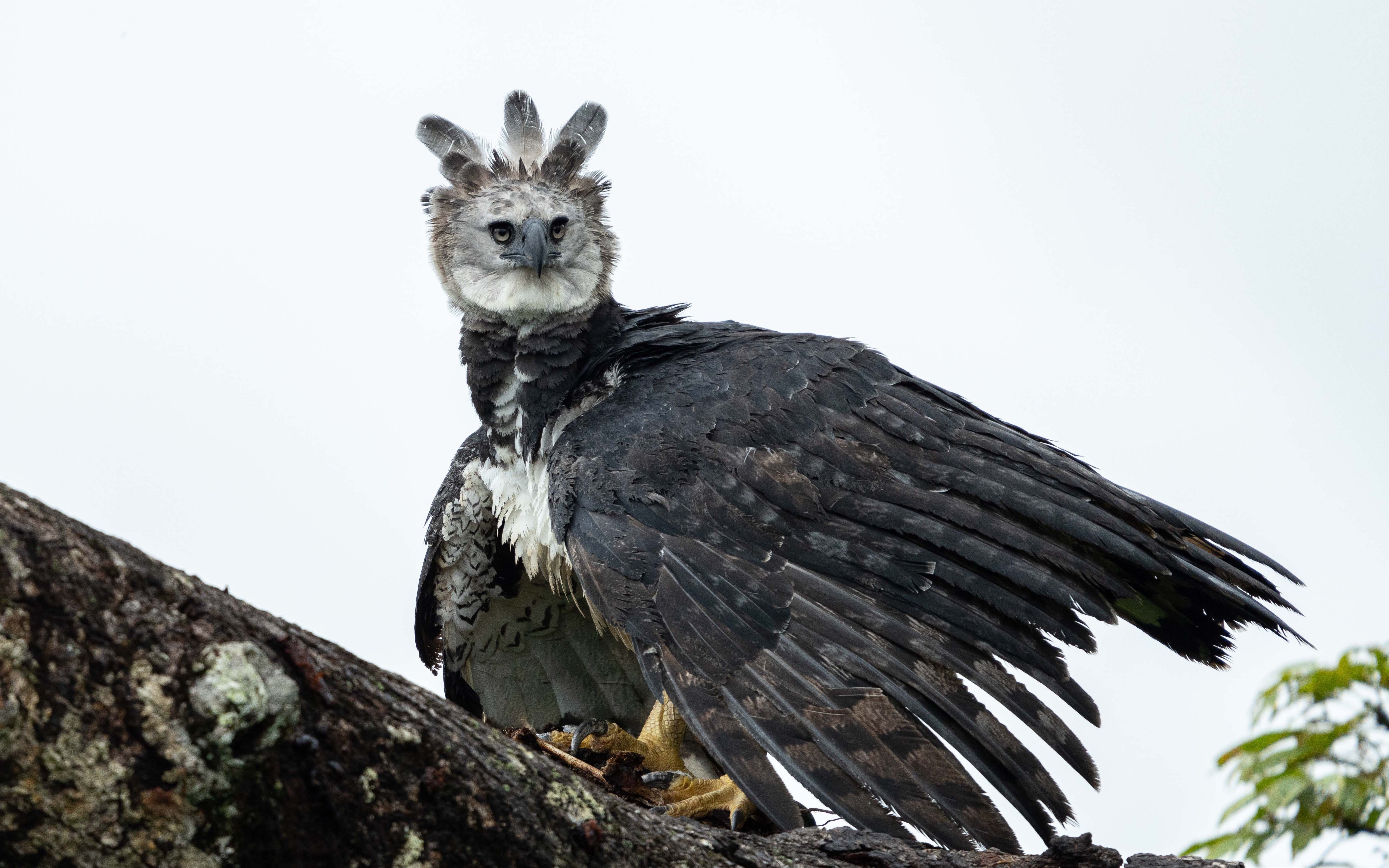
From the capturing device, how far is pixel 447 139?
786cm

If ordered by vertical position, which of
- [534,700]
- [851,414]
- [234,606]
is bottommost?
[234,606]

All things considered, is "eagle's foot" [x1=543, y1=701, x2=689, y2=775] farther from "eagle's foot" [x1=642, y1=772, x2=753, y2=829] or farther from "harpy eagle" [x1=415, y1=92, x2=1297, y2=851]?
"eagle's foot" [x1=642, y1=772, x2=753, y2=829]

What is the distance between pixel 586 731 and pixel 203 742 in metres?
4.76

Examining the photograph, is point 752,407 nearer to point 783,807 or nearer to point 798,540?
point 798,540

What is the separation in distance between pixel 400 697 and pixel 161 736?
53cm

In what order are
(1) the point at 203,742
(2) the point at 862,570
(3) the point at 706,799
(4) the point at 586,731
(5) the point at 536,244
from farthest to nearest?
(5) the point at 536,244
(4) the point at 586,731
(3) the point at 706,799
(2) the point at 862,570
(1) the point at 203,742

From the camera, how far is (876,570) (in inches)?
201

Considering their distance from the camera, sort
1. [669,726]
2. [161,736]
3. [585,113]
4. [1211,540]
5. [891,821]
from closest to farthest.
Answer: [161,736]
[891,821]
[1211,540]
[669,726]
[585,113]

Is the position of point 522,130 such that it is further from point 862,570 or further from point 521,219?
point 862,570

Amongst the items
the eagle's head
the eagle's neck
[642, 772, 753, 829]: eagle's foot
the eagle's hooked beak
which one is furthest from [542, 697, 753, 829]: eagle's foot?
the eagle's hooked beak

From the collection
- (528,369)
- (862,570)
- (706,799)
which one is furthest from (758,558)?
(528,369)

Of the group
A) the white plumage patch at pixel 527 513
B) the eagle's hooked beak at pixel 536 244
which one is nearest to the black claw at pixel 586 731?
the white plumage patch at pixel 527 513

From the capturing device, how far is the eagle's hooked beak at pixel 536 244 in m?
6.96

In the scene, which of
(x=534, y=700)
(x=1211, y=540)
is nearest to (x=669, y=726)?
(x=534, y=700)
